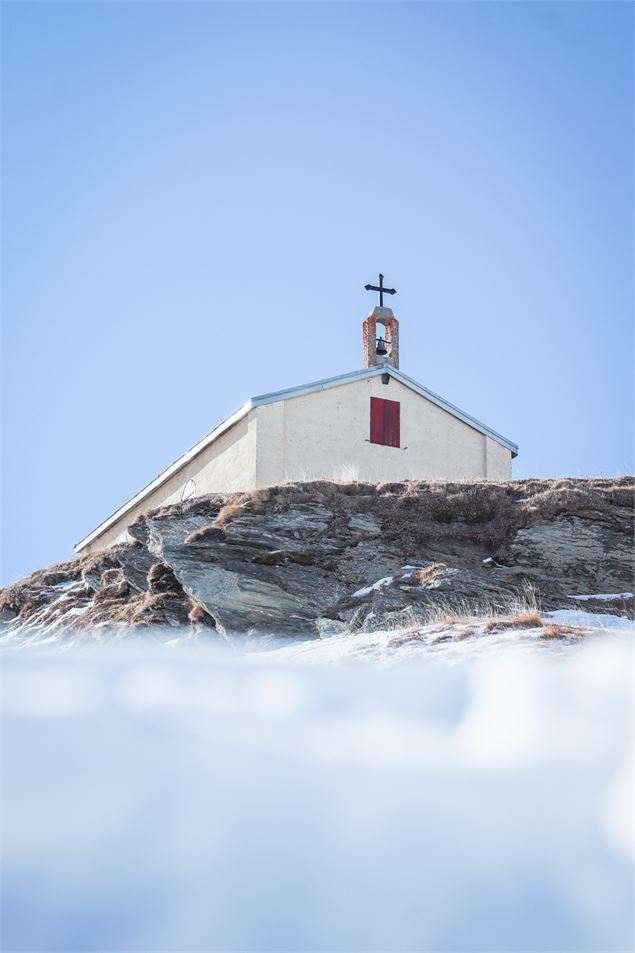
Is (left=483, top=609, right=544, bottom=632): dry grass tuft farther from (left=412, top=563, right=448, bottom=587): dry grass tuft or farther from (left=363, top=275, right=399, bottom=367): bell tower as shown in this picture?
(left=363, top=275, right=399, bottom=367): bell tower

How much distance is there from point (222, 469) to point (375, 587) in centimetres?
1191

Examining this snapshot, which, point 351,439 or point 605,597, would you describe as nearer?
point 605,597

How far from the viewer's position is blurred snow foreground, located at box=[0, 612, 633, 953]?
4.43m

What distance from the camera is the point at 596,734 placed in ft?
19.9

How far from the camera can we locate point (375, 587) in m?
14.0

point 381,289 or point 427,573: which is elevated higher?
point 381,289

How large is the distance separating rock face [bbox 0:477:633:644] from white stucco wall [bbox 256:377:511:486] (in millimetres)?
6699

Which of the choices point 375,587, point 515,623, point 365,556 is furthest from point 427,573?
point 515,623

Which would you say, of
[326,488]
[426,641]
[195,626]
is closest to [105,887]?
[426,641]

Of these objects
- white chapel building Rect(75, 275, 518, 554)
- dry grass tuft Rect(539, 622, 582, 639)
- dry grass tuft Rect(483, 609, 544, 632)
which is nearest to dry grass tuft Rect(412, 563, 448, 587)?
dry grass tuft Rect(483, 609, 544, 632)

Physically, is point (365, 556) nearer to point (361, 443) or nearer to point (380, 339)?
point (361, 443)

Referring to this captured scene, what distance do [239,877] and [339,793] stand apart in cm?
87

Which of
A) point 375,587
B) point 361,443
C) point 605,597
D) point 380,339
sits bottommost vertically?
point 605,597

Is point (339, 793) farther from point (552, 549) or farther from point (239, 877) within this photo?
point (552, 549)
